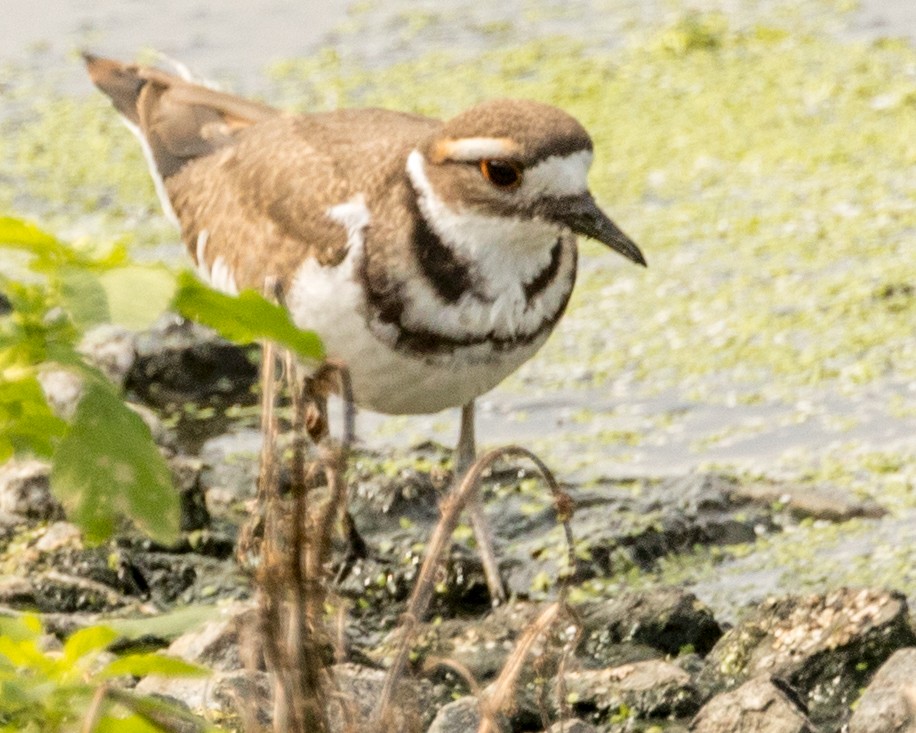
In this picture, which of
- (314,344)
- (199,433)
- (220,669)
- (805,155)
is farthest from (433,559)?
(805,155)

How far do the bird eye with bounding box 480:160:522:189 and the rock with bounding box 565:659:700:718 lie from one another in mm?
1140

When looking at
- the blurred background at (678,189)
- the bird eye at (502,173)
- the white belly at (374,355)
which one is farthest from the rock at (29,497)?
the bird eye at (502,173)

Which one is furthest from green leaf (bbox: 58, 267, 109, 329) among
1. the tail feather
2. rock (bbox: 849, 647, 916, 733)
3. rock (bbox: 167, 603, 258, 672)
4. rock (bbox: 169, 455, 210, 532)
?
the tail feather

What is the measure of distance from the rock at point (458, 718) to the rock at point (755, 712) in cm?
44

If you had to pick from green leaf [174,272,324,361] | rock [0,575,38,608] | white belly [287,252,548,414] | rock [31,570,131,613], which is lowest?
rock [31,570,131,613]

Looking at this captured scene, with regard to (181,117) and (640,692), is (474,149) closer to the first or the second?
(640,692)

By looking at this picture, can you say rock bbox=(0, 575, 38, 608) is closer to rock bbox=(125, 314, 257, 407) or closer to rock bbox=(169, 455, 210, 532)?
rock bbox=(169, 455, 210, 532)

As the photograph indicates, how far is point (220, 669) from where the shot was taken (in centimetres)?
363

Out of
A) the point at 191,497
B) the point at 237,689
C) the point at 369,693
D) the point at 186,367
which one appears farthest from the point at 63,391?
the point at 237,689

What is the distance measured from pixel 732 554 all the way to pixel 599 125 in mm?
3441

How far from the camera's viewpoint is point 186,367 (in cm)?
595

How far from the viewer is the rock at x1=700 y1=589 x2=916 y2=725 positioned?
147 inches

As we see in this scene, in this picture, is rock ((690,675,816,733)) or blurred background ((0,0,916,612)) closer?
rock ((690,675,816,733))

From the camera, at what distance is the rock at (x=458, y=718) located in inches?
Answer: 133
